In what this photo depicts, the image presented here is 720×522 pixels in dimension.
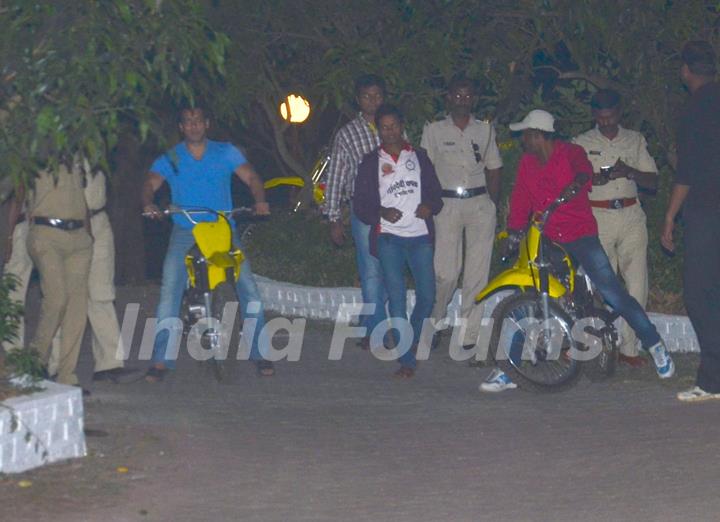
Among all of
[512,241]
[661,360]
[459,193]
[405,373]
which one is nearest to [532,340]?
[512,241]

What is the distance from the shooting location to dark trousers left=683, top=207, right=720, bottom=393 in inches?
365

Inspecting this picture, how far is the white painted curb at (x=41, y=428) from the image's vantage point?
7.52 meters

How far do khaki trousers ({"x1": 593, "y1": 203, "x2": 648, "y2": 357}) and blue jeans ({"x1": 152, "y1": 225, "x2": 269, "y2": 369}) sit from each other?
2.40 metres

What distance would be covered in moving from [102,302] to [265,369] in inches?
52.2

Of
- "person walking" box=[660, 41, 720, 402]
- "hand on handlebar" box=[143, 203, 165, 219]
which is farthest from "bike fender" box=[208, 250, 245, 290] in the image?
"person walking" box=[660, 41, 720, 402]

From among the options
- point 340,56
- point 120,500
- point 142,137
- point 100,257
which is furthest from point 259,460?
point 340,56

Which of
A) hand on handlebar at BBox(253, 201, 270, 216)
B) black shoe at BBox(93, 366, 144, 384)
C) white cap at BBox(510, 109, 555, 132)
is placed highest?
white cap at BBox(510, 109, 555, 132)

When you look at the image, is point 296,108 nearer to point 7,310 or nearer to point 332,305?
point 332,305

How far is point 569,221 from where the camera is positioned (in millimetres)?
10219

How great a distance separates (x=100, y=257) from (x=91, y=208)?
0.36m

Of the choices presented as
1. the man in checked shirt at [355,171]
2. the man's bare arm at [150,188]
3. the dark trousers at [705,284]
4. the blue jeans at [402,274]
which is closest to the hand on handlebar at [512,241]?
the blue jeans at [402,274]

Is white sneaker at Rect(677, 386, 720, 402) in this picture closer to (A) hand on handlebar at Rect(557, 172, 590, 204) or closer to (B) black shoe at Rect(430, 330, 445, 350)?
(A) hand on handlebar at Rect(557, 172, 590, 204)

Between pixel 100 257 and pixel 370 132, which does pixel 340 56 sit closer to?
pixel 370 132

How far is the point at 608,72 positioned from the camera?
532 inches
